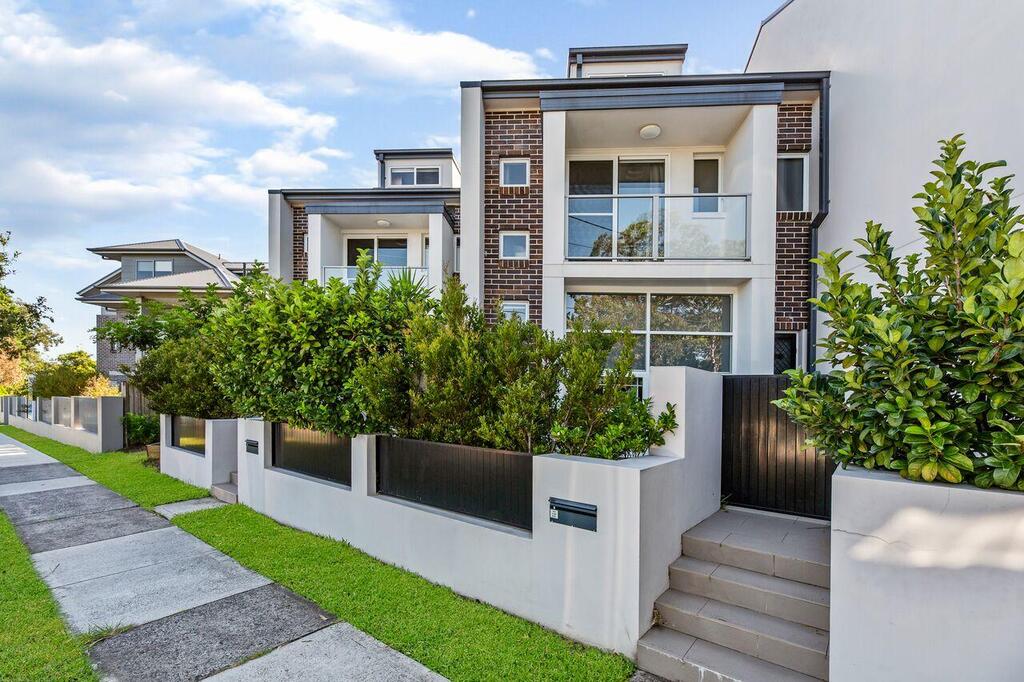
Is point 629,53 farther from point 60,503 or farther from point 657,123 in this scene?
point 60,503

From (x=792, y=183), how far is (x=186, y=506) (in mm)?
11337

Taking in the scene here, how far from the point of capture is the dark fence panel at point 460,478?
4.18 metres

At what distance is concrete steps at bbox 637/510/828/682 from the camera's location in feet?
10.2

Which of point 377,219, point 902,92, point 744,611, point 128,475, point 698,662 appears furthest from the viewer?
point 377,219

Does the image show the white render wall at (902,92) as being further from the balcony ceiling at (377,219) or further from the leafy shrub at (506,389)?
the balcony ceiling at (377,219)

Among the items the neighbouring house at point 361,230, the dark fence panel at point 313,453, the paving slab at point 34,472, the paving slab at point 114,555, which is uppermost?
the neighbouring house at point 361,230

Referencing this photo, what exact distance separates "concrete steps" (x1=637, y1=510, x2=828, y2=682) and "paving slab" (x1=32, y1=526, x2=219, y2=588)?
493 cm

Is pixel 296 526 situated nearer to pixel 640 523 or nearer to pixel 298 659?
pixel 298 659

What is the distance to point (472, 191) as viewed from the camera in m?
8.87

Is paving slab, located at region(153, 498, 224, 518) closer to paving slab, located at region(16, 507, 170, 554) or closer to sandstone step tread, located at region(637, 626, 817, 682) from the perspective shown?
paving slab, located at region(16, 507, 170, 554)

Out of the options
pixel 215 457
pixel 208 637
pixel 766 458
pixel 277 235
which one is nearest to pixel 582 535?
pixel 766 458

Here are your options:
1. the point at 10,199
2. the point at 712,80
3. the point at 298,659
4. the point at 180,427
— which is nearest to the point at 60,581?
the point at 298,659

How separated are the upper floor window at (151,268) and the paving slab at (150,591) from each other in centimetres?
2564

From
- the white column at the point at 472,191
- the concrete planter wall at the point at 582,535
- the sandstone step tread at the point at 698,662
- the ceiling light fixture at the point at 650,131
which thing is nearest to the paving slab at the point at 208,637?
the concrete planter wall at the point at 582,535
